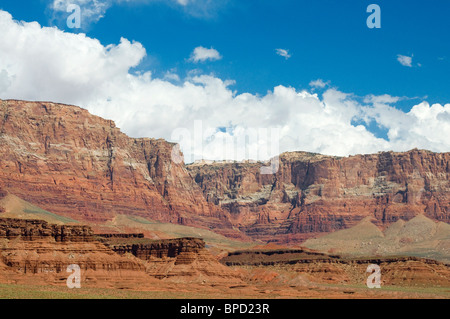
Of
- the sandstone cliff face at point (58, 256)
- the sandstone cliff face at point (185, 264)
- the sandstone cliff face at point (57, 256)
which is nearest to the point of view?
the sandstone cliff face at point (57, 256)

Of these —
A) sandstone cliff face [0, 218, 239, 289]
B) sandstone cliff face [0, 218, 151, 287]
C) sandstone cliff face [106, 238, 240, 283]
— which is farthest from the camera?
sandstone cliff face [106, 238, 240, 283]

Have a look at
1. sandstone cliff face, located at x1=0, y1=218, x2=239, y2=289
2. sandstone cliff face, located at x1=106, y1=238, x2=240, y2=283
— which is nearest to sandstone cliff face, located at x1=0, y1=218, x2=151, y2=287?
sandstone cliff face, located at x1=0, y1=218, x2=239, y2=289

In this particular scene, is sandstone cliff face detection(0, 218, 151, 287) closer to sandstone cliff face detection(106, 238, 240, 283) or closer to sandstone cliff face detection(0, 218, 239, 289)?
sandstone cliff face detection(0, 218, 239, 289)

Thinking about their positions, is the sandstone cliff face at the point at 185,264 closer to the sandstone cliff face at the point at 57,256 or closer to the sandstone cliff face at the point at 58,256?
the sandstone cliff face at the point at 58,256

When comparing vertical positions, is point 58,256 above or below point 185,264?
above

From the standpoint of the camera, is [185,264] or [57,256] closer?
[57,256]

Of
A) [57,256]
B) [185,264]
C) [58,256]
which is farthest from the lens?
[185,264]

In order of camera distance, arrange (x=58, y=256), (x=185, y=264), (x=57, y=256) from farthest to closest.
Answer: (x=185, y=264)
(x=58, y=256)
(x=57, y=256)

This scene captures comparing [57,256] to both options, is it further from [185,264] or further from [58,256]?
[185,264]

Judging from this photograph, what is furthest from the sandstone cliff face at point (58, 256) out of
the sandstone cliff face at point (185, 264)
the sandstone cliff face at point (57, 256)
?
the sandstone cliff face at point (185, 264)

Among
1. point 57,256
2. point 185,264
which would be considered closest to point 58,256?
point 57,256
